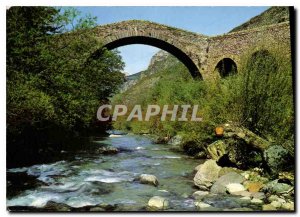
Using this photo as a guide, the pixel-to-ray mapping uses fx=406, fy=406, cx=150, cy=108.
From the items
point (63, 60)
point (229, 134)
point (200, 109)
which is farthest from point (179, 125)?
point (63, 60)

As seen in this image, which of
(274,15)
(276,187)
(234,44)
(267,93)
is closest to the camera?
(276,187)

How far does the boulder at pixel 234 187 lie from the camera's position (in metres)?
6.91

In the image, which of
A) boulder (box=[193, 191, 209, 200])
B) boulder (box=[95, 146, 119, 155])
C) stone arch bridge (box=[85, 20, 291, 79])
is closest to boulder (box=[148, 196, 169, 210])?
boulder (box=[193, 191, 209, 200])

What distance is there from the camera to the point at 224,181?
24.0 ft

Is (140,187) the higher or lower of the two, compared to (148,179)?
lower

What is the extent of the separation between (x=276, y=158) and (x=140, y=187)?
8.25 feet

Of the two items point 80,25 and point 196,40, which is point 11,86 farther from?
point 196,40

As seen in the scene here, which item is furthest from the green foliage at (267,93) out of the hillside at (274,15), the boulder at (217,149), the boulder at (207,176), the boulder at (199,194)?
the boulder at (199,194)

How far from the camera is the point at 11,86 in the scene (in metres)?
6.67

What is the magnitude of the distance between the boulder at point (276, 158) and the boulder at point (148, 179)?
2124 millimetres

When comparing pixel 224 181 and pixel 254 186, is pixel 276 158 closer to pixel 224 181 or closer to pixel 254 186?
pixel 254 186

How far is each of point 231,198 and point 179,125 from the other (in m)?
3.60

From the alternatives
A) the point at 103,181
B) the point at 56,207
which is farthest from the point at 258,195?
the point at 56,207

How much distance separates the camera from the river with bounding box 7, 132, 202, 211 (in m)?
6.33
